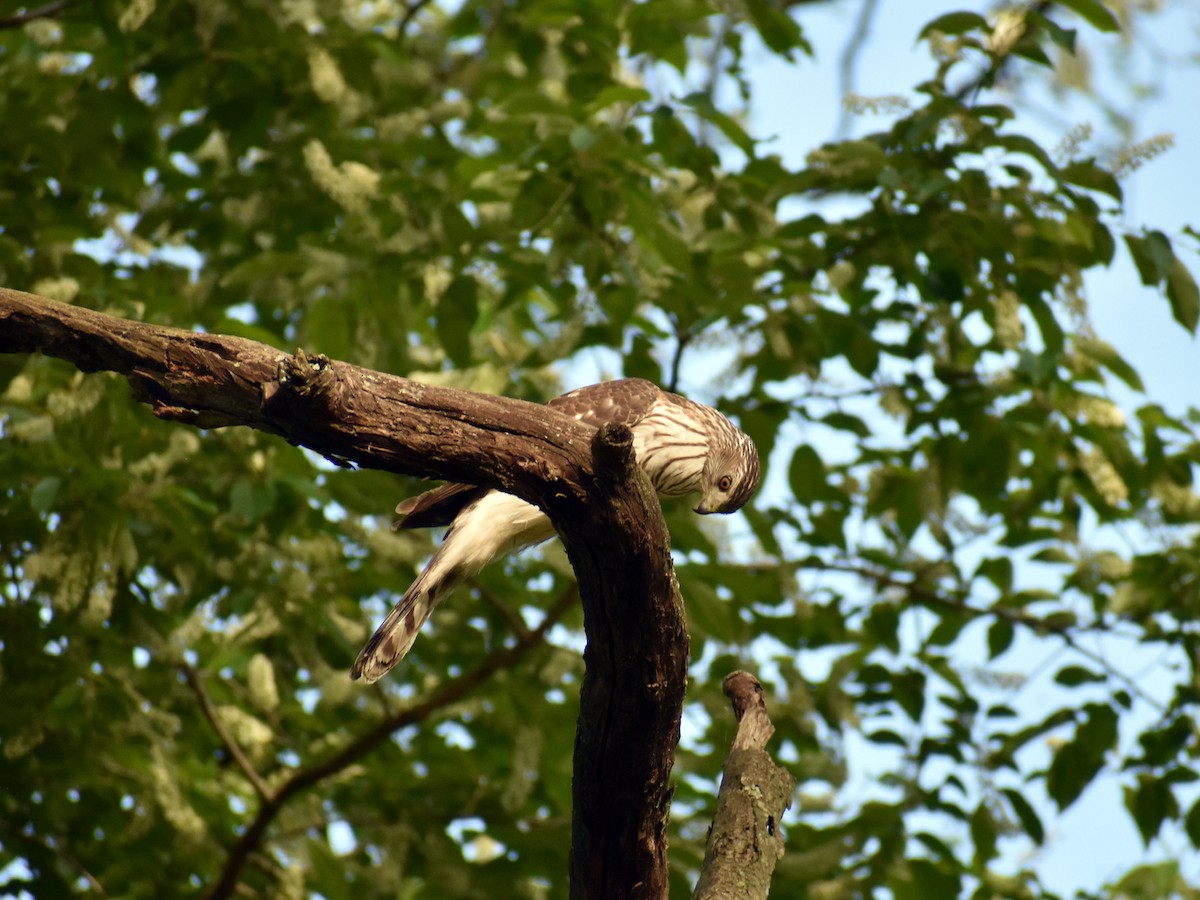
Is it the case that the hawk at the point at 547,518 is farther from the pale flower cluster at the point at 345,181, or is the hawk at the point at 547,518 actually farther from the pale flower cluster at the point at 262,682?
the pale flower cluster at the point at 262,682

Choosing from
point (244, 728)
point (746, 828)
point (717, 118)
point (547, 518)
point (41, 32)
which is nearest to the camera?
point (746, 828)

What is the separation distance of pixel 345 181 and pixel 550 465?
9.05 feet

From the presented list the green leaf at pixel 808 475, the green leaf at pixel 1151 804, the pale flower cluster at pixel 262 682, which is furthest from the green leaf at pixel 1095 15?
the pale flower cluster at pixel 262 682

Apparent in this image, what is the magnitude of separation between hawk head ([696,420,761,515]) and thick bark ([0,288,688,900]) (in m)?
1.64

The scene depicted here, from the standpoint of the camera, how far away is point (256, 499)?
4434 millimetres

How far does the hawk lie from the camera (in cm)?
371

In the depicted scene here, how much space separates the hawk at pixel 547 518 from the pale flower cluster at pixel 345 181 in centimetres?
121

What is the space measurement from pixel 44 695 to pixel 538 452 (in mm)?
2816

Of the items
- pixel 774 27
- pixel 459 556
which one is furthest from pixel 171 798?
pixel 774 27

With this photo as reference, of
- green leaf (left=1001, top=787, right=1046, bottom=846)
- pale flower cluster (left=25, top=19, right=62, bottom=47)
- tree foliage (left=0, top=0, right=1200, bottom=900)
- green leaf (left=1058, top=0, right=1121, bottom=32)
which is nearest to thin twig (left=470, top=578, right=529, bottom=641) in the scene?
tree foliage (left=0, top=0, right=1200, bottom=900)

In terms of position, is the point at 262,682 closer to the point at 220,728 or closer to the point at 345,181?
the point at 220,728

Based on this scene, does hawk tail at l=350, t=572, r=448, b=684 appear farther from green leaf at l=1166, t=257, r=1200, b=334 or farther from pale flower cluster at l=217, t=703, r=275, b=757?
green leaf at l=1166, t=257, r=1200, b=334

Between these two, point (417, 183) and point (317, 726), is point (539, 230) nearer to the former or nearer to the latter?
point (417, 183)

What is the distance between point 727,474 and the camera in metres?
4.45
